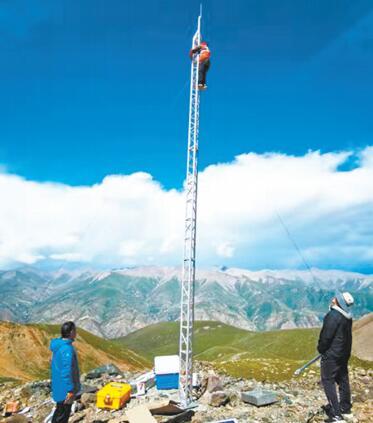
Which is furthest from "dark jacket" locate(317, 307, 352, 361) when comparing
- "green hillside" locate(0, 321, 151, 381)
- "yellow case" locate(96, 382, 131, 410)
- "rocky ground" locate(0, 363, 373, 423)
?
"green hillside" locate(0, 321, 151, 381)

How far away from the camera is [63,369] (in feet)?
33.8

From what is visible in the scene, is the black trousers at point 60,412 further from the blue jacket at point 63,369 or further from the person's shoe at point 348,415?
the person's shoe at point 348,415

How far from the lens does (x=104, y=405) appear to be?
624 inches

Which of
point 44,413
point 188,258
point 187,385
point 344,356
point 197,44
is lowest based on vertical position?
point 44,413

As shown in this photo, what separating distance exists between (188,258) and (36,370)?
202 feet

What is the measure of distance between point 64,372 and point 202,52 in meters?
14.8

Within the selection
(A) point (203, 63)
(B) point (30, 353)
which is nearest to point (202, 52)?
(A) point (203, 63)

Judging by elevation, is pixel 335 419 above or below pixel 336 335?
below

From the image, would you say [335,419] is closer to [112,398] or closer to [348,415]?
[348,415]

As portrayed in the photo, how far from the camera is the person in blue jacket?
33.8ft

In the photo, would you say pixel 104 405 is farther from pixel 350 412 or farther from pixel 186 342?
pixel 350 412

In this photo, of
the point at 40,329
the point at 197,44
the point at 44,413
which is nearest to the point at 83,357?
the point at 40,329

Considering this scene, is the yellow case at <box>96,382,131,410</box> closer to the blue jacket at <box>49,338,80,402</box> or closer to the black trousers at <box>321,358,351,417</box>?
the blue jacket at <box>49,338,80,402</box>

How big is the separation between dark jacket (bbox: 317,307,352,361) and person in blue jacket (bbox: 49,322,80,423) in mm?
7423
